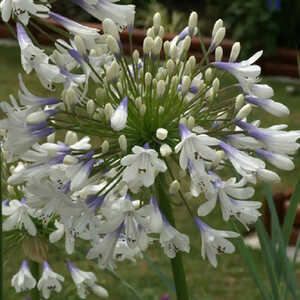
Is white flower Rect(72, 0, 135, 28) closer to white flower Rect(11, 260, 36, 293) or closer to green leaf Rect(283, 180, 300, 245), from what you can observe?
green leaf Rect(283, 180, 300, 245)

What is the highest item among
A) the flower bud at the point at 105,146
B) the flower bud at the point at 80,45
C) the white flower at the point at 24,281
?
the flower bud at the point at 80,45

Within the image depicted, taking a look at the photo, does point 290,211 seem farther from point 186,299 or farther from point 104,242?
point 104,242

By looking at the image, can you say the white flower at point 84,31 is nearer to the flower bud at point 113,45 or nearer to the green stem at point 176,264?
the flower bud at point 113,45

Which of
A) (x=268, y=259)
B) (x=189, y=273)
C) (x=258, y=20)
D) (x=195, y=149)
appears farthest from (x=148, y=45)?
(x=258, y=20)

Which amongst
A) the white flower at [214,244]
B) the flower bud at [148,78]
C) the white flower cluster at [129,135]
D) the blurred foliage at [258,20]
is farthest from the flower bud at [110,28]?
the blurred foliage at [258,20]

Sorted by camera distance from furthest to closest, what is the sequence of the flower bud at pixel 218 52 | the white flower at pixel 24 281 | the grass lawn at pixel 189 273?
1. the grass lawn at pixel 189 273
2. the white flower at pixel 24 281
3. the flower bud at pixel 218 52

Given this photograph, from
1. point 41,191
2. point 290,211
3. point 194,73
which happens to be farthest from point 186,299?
point 194,73

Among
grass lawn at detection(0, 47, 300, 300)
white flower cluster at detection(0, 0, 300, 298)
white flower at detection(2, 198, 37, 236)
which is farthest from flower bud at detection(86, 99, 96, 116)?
grass lawn at detection(0, 47, 300, 300)
